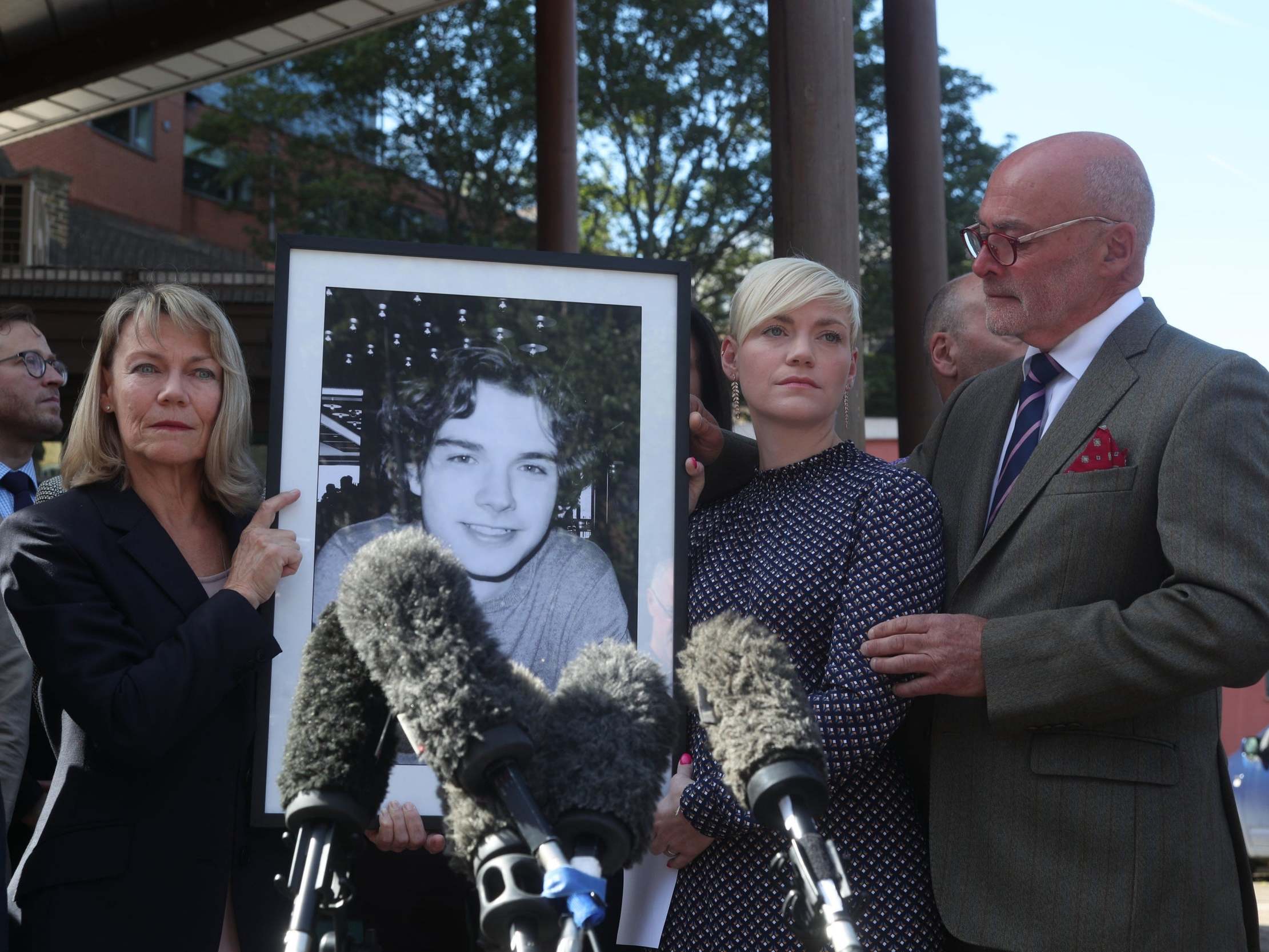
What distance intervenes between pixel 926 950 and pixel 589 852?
54.9 inches

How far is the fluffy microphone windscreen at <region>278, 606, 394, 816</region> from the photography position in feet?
5.53

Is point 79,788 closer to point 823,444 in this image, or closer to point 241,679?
point 241,679

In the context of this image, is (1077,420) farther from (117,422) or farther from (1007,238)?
(117,422)

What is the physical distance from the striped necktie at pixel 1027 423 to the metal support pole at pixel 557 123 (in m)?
8.80

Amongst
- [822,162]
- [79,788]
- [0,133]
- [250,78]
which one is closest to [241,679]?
[79,788]

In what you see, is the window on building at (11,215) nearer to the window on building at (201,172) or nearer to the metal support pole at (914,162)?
the window on building at (201,172)

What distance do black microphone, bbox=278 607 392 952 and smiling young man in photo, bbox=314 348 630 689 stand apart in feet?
2.62

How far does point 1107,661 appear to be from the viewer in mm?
2408

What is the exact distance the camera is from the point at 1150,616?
2.40 meters

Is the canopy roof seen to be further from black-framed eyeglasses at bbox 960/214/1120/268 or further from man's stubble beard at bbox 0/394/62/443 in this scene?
black-framed eyeglasses at bbox 960/214/1120/268

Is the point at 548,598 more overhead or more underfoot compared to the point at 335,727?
more overhead

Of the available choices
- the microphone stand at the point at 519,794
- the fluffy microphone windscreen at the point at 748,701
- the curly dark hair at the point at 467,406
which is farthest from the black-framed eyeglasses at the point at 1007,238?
the microphone stand at the point at 519,794

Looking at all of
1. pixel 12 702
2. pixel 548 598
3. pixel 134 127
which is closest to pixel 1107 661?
pixel 548 598

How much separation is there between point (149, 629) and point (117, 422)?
54cm
